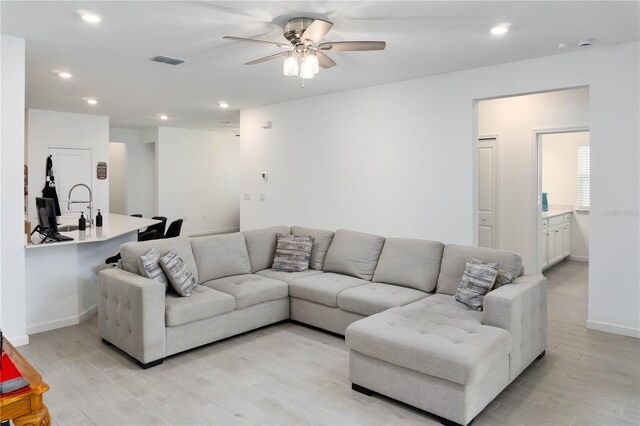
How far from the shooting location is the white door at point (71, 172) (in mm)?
8281

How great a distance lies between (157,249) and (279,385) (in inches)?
68.7

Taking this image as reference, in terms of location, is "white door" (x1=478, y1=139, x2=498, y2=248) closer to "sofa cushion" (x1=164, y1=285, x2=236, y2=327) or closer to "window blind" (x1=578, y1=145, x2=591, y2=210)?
"window blind" (x1=578, y1=145, x2=591, y2=210)

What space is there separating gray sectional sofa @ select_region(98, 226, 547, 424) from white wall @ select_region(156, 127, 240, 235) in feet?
Answer: 20.6

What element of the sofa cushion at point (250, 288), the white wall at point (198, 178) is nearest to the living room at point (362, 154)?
the sofa cushion at point (250, 288)

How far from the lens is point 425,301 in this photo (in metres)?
3.60

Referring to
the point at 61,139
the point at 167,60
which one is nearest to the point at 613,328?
the point at 167,60

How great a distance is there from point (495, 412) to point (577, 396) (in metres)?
0.67

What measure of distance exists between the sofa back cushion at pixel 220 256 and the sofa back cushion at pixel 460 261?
2078 millimetres

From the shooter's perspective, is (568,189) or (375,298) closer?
(375,298)

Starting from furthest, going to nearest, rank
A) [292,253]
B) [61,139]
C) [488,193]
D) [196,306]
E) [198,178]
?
[198,178] → [61,139] → [488,193] → [292,253] → [196,306]

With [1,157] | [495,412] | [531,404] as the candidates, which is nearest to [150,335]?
[1,157]

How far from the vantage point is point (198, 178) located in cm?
1113

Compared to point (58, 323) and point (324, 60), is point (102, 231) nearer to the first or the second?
point (58, 323)

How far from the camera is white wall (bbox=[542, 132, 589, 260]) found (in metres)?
7.62
